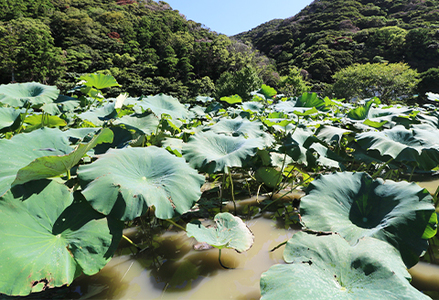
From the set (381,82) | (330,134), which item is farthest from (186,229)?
(381,82)

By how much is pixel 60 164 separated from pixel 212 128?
4.29ft

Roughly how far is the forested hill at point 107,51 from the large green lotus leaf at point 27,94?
1226 cm

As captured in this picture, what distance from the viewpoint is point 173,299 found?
3.06 feet

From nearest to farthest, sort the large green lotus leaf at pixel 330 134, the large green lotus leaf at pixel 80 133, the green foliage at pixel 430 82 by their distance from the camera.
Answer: the large green lotus leaf at pixel 80 133, the large green lotus leaf at pixel 330 134, the green foliage at pixel 430 82

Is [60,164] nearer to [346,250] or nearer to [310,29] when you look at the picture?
[346,250]

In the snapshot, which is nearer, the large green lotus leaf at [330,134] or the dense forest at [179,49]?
the large green lotus leaf at [330,134]

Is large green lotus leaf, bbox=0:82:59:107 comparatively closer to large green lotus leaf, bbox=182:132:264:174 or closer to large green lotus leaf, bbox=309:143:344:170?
large green lotus leaf, bbox=182:132:264:174

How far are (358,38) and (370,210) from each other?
31742 millimetres

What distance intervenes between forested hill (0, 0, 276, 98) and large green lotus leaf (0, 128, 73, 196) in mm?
13658

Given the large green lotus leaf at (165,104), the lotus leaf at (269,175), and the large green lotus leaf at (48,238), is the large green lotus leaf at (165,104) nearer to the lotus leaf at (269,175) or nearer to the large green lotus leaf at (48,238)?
the lotus leaf at (269,175)

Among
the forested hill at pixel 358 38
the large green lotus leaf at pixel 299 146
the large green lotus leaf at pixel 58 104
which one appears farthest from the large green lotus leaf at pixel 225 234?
the forested hill at pixel 358 38

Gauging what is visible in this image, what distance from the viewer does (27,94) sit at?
2.20m

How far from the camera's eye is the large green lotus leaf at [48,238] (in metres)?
0.72

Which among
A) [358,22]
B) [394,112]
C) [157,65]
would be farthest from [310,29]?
[394,112]
